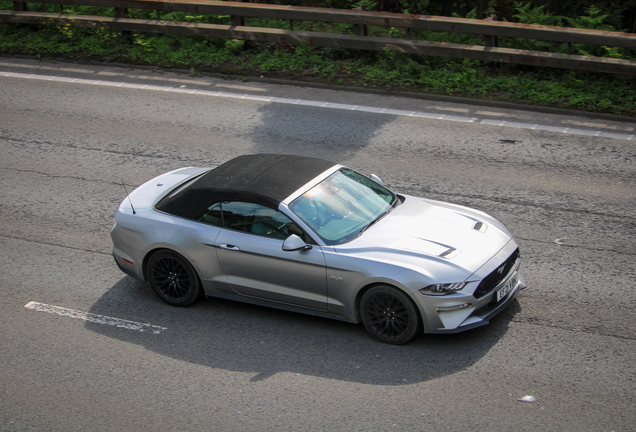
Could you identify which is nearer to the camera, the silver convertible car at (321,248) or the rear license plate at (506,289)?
the silver convertible car at (321,248)

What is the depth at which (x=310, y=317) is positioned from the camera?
6.85m

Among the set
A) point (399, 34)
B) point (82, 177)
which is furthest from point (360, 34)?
point (82, 177)

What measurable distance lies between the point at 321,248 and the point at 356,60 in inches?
340

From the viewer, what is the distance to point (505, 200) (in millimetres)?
8883

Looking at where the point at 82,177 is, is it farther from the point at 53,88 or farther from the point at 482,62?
the point at 482,62

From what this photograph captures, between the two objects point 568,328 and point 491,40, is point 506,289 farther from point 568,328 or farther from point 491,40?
point 491,40

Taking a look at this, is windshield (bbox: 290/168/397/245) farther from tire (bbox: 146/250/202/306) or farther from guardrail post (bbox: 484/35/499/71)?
guardrail post (bbox: 484/35/499/71)

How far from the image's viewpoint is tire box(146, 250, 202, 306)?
698 cm

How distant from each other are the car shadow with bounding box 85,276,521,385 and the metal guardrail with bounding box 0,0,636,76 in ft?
24.1

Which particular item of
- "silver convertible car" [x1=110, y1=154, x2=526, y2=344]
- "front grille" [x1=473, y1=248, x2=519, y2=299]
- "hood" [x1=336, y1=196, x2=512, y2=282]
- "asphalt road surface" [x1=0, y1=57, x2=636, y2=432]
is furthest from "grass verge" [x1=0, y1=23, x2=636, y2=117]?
"front grille" [x1=473, y1=248, x2=519, y2=299]

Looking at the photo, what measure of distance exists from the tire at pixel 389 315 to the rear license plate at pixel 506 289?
805 mm

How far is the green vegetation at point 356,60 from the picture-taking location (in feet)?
40.3

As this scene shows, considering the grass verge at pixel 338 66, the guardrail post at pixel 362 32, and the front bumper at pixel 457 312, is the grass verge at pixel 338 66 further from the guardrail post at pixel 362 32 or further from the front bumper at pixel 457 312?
the front bumper at pixel 457 312

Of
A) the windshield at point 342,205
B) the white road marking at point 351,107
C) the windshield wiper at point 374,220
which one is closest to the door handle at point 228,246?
the windshield at point 342,205
